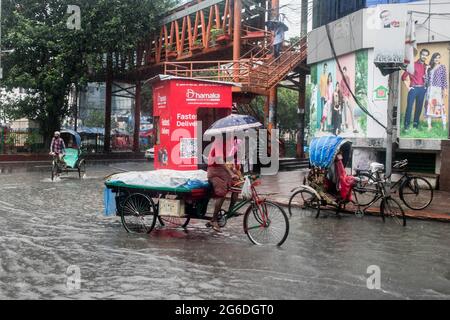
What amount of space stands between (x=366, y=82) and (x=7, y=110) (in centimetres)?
2482

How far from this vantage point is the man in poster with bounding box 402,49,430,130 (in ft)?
52.7

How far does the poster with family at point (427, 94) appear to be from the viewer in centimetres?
1579

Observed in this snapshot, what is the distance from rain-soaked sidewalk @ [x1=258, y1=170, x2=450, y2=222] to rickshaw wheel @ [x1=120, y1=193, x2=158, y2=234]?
4716 mm

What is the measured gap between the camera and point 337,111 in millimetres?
18984

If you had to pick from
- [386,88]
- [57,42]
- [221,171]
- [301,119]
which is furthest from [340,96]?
[57,42]

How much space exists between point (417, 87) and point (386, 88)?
99cm

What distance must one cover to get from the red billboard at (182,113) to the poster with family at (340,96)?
4314mm

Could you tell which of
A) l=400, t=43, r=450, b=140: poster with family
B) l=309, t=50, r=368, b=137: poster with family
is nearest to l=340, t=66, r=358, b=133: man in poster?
l=309, t=50, r=368, b=137: poster with family

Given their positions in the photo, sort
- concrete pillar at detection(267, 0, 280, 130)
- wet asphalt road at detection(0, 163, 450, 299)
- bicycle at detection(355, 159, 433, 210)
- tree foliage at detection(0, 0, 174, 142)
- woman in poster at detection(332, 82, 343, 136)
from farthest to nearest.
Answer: tree foliage at detection(0, 0, 174, 142) < concrete pillar at detection(267, 0, 280, 130) < woman in poster at detection(332, 82, 343, 136) < bicycle at detection(355, 159, 433, 210) < wet asphalt road at detection(0, 163, 450, 299)

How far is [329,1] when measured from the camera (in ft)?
65.1

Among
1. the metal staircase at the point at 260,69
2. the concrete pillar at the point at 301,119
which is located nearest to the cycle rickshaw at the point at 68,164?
the metal staircase at the point at 260,69

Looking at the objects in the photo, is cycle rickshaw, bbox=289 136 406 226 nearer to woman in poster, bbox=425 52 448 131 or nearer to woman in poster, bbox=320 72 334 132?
woman in poster, bbox=425 52 448 131
